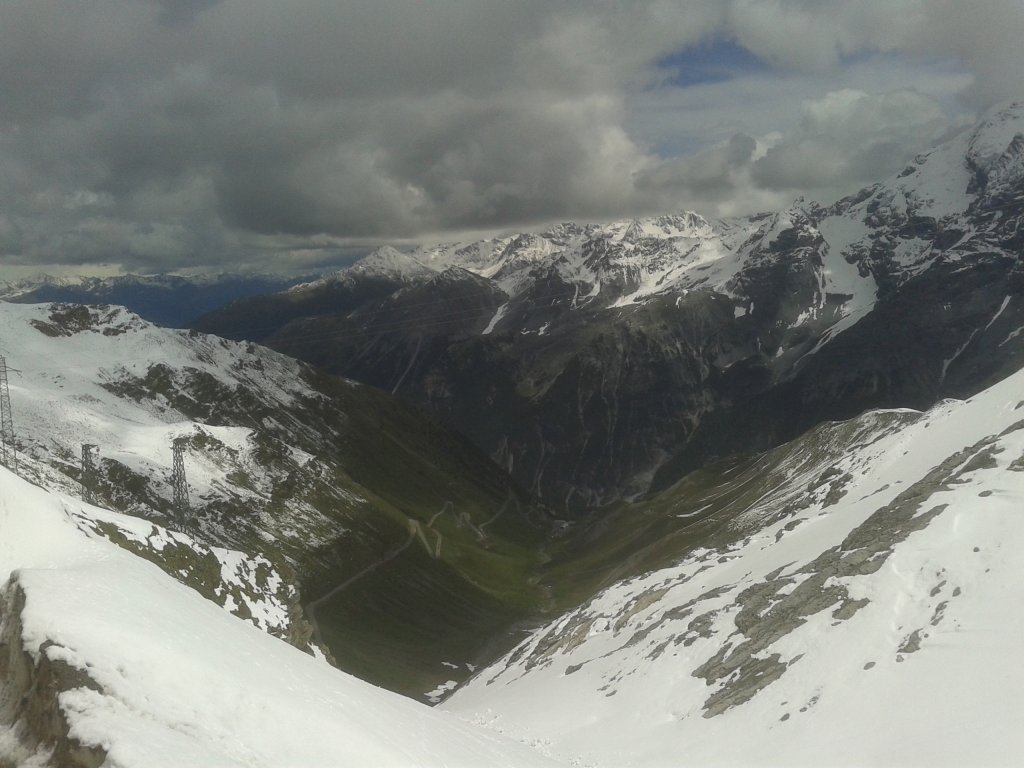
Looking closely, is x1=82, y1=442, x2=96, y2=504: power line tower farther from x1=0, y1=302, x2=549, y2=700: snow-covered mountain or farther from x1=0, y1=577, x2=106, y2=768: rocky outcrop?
x1=0, y1=577, x2=106, y2=768: rocky outcrop

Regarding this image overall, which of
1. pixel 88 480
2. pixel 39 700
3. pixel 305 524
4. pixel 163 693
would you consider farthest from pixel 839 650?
pixel 305 524

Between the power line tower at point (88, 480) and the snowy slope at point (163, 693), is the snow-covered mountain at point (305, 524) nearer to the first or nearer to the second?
the power line tower at point (88, 480)

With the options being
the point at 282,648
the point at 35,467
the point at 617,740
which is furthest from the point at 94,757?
the point at 35,467

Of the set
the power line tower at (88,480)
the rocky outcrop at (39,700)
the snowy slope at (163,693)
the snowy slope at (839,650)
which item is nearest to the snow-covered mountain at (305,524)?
the power line tower at (88,480)

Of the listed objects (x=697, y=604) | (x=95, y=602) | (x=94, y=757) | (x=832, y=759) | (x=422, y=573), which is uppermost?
(x=95, y=602)

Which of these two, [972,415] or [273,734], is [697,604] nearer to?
[972,415]
